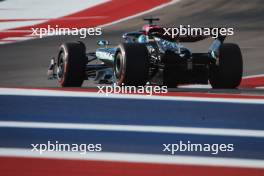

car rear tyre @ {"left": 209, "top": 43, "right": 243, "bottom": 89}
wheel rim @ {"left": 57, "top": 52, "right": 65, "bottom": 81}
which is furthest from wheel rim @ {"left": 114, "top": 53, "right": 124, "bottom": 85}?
car rear tyre @ {"left": 209, "top": 43, "right": 243, "bottom": 89}

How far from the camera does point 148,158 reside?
5062 mm

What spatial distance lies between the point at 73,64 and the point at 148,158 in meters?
4.71

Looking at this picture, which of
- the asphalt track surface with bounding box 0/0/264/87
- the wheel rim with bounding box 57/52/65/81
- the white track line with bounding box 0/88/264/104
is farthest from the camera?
the asphalt track surface with bounding box 0/0/264/87

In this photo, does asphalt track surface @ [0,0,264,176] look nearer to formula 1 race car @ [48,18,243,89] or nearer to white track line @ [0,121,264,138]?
white track line @ [0,121,264,138]

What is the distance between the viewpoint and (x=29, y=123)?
629 cm

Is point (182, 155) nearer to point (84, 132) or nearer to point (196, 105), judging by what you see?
point (84, 132)

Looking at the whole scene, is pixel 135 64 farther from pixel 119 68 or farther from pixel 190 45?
pixel 190 45

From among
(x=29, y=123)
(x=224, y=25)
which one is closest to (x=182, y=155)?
(x=29, y=123)

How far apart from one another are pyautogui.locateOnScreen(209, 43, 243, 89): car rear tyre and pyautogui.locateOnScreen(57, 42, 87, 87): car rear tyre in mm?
1752

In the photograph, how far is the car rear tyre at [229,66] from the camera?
9000 millimetres

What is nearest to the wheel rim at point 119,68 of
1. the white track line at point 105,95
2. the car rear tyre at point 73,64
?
the white track line at point 105,95

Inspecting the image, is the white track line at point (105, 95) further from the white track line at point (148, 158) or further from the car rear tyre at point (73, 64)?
the white track line at point (148, 158)

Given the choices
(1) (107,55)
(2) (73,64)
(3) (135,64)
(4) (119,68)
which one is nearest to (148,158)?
(3) (135,64)

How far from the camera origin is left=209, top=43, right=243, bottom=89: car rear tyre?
9000mm
